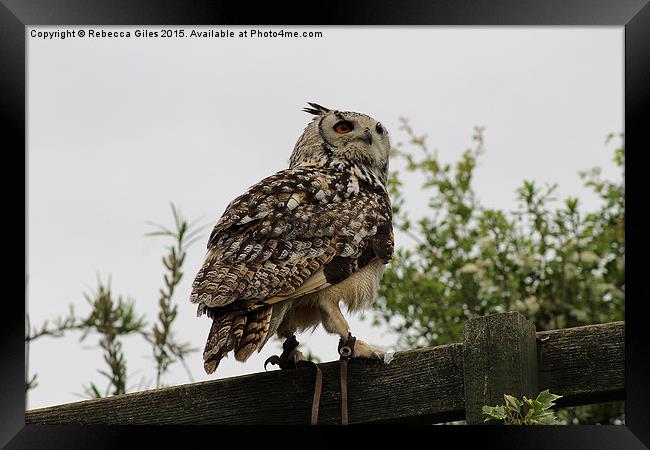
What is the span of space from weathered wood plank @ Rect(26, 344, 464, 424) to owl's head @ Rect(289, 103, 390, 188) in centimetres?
100

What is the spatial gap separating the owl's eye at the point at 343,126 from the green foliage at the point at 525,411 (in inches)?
58.2

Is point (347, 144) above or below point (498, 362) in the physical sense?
above

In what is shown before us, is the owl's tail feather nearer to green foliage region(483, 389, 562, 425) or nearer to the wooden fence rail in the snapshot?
the wooden fence rail

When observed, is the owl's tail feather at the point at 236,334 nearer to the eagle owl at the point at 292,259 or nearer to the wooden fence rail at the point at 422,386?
the eagle owl at the point at 292,259

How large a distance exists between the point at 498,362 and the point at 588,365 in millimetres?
219

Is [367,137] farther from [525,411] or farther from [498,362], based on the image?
[525,411]

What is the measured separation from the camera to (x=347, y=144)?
3.72 metres

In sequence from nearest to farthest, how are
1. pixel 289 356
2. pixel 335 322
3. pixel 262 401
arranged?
pixel 262 401, pixel 335 322, pixel 289 356

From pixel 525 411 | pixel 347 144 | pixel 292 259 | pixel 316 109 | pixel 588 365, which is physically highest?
pixel 316 109

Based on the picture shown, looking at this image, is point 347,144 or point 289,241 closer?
point 289,241

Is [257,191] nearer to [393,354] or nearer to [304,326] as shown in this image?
[304,326]

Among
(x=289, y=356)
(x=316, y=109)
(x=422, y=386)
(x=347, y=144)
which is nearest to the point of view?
(x=422, y=386)
